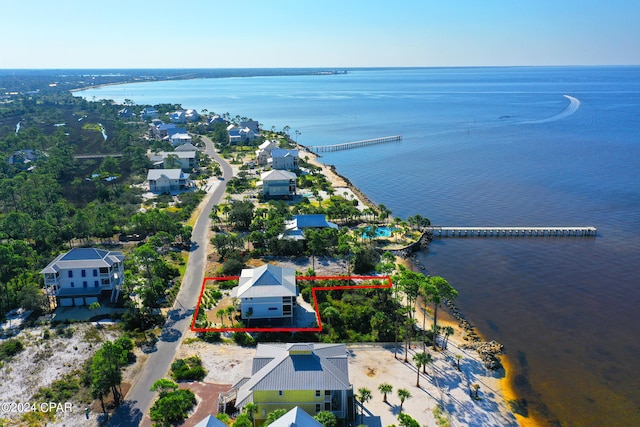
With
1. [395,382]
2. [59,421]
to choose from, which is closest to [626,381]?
[395,382]

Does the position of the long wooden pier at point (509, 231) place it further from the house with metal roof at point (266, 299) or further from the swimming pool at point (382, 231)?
the house with metal roof at point (266, 299)

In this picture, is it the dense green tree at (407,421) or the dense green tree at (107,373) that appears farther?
the dense green tree at (107,373)

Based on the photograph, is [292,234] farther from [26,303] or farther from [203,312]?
[26,303]

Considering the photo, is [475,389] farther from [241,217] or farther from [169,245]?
[169,245]

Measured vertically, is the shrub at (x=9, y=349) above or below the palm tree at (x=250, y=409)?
below

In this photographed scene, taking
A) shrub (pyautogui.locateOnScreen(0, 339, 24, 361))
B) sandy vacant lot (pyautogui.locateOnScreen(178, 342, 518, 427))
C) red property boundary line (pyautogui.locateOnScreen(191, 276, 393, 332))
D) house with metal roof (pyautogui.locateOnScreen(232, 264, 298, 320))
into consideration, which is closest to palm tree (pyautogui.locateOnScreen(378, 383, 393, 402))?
sandy vacant lot (pyautogui.locateOnScreen(178, 342, 518, 427))

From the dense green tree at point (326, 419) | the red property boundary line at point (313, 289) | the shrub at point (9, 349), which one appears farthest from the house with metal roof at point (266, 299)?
the shrub at point (9, 349)

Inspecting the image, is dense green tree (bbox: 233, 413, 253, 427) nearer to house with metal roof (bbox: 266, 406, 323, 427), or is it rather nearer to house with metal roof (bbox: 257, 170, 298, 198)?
house with metal roof (bbox: 266, 406, 323, 427)
